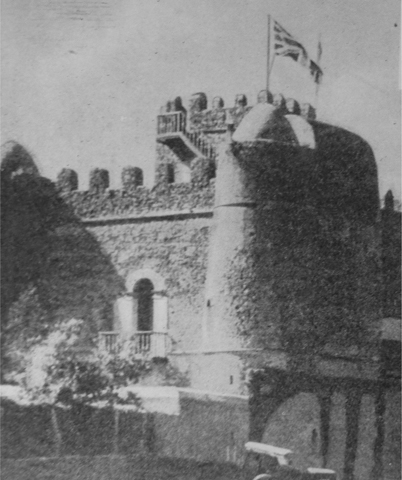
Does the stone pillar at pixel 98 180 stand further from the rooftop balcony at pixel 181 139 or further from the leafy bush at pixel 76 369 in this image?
the leafy bush at pixel 76 369

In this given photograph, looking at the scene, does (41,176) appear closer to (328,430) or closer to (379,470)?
(328,430)

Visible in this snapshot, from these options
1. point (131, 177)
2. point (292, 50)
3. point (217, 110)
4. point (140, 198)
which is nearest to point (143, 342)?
point (140, 198)

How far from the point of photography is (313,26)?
8.27 metres

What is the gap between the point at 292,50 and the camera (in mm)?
8219

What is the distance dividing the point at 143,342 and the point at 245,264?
3.51ft

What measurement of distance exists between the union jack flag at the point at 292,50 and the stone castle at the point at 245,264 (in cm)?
32

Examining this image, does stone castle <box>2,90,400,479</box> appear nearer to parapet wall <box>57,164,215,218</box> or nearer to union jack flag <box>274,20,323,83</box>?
parapet wall <box>57,164,215,218</box>

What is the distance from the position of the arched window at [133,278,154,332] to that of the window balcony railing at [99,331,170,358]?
0.07 meters

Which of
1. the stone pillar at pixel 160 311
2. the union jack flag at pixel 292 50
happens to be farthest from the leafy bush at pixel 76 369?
the union jack flag at pixel 292 50

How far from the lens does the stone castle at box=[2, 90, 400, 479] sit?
8.09m

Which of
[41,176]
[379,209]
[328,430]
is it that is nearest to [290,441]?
[328,430]

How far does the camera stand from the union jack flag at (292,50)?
8.16m

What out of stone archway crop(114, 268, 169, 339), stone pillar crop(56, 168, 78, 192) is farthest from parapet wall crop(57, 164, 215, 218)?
stone archway crop(114, 268, 169, 339)

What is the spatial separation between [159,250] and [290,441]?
1.90 metres
